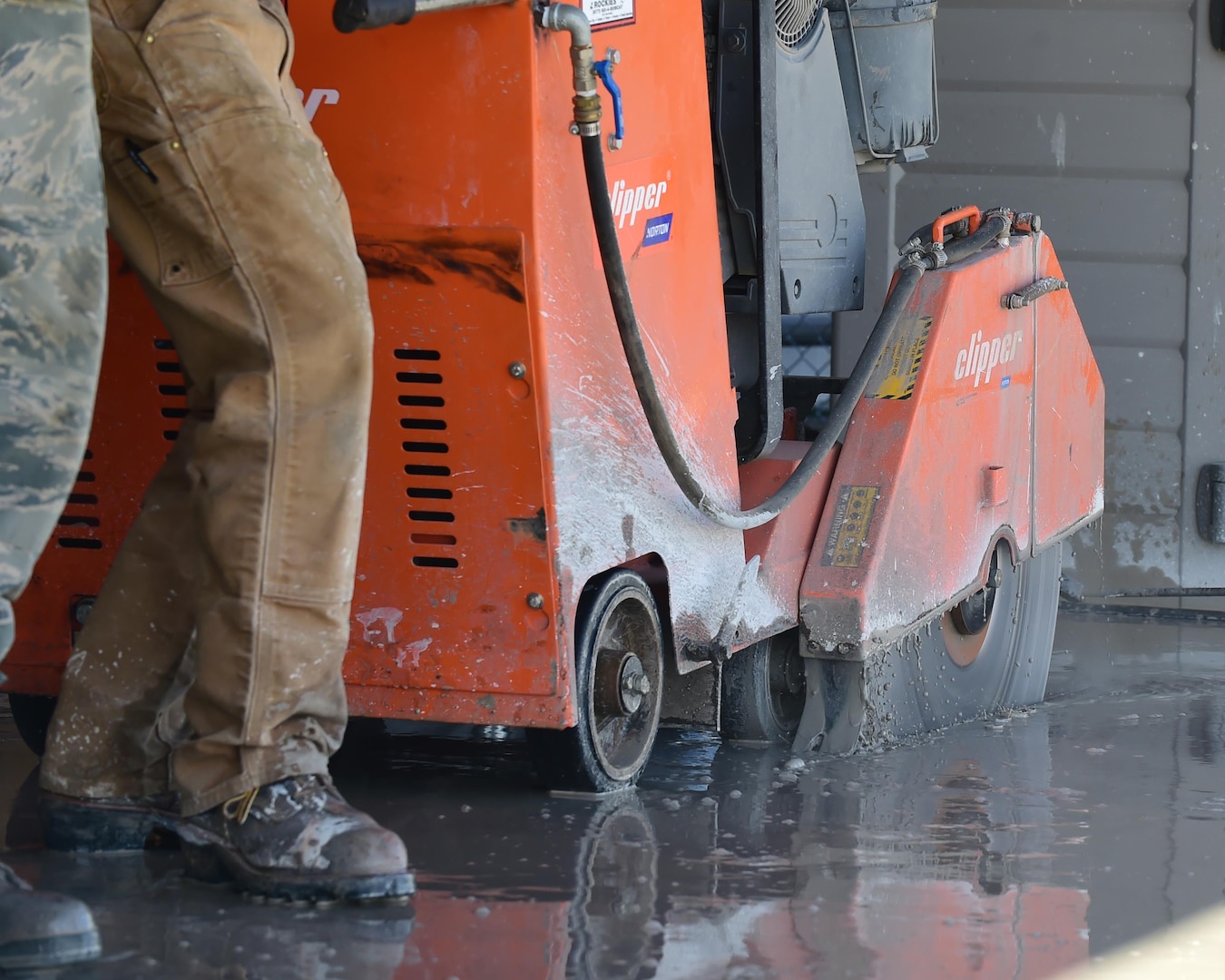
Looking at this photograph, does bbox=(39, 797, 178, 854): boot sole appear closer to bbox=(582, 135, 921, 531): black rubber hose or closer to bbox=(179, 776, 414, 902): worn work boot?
bbox=(179, 776, 414, 902): worn work boot

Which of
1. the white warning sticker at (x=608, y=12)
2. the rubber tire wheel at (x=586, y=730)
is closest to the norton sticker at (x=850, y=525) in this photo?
the rubber tire wheel at (x=586, y=730)

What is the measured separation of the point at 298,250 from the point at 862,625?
4.47 feet

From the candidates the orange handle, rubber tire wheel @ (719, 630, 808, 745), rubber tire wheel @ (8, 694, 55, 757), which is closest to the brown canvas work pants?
rubber tire wheel @ (8, 694, 55, 757)

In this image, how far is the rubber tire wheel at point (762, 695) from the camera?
3.16 metres

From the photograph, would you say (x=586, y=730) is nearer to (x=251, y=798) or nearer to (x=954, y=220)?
(x=251, y=798)

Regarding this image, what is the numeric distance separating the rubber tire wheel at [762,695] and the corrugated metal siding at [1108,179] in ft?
7.32

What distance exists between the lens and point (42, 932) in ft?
6.00

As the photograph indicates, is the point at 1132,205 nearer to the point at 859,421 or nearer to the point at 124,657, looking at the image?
the point at 859,421

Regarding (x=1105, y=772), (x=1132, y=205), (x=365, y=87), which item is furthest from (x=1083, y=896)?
(x=1132, y=205)

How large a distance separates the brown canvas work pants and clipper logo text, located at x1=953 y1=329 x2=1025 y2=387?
5.15 ft

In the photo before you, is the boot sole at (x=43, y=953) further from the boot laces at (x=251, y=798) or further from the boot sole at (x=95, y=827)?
the boot sole at (x=95, y=827)

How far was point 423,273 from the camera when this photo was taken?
7.57 ft

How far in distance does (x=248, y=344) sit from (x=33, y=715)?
3.76ft

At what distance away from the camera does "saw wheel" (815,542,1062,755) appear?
316cm
